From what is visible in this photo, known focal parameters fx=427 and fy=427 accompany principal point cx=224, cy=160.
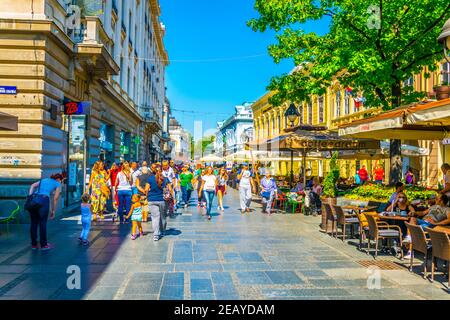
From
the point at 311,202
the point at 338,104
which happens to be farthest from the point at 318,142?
the point at 338,104

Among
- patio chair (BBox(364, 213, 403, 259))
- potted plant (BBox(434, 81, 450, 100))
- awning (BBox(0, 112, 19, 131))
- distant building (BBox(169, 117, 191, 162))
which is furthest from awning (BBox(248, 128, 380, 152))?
distant building (BBox(169, 117, 191, 162))

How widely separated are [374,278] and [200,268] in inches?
105

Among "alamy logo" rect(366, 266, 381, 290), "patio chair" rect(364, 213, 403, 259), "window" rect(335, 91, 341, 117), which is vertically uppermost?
"window" rect(335, 91, 341, 117)

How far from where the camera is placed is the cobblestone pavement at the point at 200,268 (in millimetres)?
5551

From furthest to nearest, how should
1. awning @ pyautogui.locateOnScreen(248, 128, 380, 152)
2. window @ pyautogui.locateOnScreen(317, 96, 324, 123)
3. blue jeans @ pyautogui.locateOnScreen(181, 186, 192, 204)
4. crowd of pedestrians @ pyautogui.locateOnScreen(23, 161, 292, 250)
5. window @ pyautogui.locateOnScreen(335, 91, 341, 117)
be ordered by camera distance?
1. window @ pyautogui.locateOnScreen(317, 96, 324, 123)
2. window @ pyautogui.locateOnScreen(335, 91, 341, 117)
3. blue jeans @ pyautogui.locateOnScreen(181, 186, 192, 204)
4. awning @ pyautogui.locateOnScreen(248, 128, 380, 152)
5. crowd of pedestrians @ pyautogui.locateOnScreen(23, 161, 292, 250)

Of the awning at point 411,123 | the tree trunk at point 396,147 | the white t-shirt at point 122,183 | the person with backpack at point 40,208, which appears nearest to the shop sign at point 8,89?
the person with backpack at point 40,208

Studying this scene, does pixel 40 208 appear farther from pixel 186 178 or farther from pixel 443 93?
pixel 186 178

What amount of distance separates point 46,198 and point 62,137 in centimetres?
569

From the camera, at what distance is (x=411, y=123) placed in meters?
8.04

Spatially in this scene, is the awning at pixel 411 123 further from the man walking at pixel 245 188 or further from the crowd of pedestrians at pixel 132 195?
the crowd of pedestrians at pixel 132 195

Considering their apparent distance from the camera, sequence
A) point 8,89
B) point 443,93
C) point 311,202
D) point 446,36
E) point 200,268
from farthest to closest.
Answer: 1. point 311,202
2. point 8,89
3. point 443,93
4. point 200,268
5. point 446,36

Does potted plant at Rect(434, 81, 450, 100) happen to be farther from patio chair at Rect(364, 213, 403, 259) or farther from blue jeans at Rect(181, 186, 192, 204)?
blue jeans at Rect(181, 186, 192, 204)

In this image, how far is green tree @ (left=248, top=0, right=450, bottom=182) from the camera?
11984 millimetres
